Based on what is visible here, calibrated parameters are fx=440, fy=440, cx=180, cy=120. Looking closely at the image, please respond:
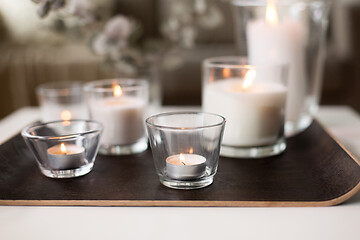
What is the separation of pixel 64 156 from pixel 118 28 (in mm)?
380

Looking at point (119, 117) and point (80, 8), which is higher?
point (80, 8)

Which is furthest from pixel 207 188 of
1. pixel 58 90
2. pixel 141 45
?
pixel 141 45

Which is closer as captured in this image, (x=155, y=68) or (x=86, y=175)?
(x=86, y=175)

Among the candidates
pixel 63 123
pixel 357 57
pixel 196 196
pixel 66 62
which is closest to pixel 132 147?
pixel 63 123

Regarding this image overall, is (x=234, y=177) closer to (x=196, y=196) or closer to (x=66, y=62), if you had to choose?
(x=196, y=196)

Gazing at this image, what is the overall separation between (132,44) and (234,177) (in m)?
0.49

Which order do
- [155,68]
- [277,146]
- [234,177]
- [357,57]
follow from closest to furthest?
[234,177]
[277,146]
[155,68]
[357,57]

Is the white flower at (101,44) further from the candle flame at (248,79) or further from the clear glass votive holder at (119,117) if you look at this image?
the candle flame at (248,79)

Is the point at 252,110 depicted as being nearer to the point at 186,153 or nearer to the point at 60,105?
the point at 186,153

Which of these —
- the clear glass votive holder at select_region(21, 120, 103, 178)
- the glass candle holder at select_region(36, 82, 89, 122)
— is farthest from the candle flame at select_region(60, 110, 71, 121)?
the clear glass votive holder at select_region(21, 120, 103, 178)

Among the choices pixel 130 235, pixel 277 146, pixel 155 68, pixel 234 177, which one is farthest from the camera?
pixel 155 68

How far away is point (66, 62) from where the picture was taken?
6.21ft

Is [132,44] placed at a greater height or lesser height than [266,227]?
greater

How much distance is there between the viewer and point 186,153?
1.63 feet
